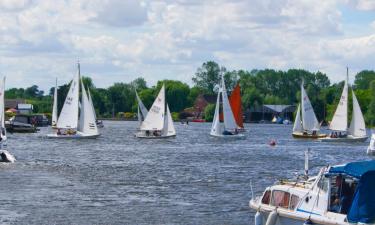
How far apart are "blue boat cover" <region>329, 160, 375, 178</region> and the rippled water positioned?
9.11 m

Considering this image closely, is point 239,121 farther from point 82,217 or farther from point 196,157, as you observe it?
point 82,217

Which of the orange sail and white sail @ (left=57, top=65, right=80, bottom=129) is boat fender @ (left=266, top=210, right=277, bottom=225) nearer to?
white sail @ (left=57, top=65, right=80, bottom=129)

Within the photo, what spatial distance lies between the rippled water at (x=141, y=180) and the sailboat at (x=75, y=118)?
21.2ft

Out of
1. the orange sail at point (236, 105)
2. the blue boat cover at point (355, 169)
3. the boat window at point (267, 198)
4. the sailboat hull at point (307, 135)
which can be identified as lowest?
the boat window at point (267, 198)

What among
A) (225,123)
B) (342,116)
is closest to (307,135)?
(342,116)

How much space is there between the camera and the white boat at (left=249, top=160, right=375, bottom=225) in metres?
33.3

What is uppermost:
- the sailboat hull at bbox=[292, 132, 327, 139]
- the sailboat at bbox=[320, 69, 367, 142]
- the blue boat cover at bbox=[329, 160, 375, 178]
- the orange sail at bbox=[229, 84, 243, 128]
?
the orange sail at bbox=[229, 84, 243, 128]

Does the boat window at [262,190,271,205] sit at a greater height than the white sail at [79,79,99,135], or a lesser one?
lesser

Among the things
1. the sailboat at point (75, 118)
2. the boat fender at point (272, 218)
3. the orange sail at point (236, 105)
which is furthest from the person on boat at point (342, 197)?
the orange sail at point (236, 105)

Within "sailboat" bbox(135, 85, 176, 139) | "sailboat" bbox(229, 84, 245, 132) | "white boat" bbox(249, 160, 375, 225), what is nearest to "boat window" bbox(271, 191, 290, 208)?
"white boat" bbox(249, 160, 375, 225)

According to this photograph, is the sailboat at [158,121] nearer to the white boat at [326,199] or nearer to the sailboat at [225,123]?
the sailboat at [225,123]

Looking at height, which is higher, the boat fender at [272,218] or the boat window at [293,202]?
the boat window at [293,202]

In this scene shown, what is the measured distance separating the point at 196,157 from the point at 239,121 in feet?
169

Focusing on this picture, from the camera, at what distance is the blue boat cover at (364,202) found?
32969 millimetres
